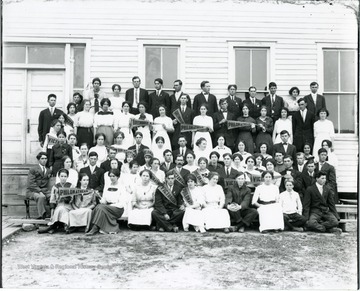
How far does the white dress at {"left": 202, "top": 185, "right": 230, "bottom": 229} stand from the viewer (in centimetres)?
761

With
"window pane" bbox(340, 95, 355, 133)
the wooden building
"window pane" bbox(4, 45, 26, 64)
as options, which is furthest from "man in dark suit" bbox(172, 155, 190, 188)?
"window pane" bbox(4, 45, 26, 64)

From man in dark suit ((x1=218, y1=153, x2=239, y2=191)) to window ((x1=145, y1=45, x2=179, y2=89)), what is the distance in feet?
8.95

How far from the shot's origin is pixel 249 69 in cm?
1033

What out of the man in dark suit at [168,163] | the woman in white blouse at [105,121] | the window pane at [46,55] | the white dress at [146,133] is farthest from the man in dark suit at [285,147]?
the window pane at [46,55]

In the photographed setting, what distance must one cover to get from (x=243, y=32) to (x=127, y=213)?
499cm

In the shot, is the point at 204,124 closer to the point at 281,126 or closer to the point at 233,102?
the point at 233,102

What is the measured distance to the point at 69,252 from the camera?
248 inches

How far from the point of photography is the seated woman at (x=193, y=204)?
7598mm

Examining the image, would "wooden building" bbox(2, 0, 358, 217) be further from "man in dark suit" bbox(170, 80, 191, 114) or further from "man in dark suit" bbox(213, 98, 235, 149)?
"man in dark suit" bbox(213, 98, 235, 149)

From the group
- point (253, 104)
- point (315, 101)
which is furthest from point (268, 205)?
point (315, 101)

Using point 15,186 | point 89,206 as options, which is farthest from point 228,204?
point 15,186

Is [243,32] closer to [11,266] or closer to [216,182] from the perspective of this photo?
[216,182]

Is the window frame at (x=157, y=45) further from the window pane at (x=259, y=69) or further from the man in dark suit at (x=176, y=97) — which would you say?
→ the window pane at (x=259, y=69)

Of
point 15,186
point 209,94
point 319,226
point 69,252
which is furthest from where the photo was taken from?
point 209,94
